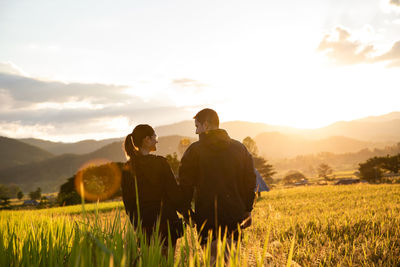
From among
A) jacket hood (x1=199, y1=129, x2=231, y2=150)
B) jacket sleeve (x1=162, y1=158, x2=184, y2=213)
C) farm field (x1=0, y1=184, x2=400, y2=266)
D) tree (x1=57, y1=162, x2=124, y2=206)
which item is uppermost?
jacket hood (x1=199, y1=129, x2=231, y2=150)

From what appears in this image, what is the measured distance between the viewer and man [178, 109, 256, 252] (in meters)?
3.86

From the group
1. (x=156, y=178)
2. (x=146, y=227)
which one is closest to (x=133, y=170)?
(x=156, y=178)

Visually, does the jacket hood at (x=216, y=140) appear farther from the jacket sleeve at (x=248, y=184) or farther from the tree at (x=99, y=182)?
the tree at (x=99, y=182)

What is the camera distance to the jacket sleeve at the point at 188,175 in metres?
4.06

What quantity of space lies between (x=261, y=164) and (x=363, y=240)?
7084cm

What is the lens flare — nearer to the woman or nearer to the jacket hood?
the woman

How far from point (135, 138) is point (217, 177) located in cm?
121

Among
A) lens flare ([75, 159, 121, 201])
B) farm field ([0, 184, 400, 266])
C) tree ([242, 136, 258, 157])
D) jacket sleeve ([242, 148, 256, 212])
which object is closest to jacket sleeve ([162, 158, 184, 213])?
farm field ([0, 184, 400, 266])

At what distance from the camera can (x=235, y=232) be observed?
159 inches

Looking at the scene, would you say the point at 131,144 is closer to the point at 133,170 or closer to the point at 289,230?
the point at 133,170

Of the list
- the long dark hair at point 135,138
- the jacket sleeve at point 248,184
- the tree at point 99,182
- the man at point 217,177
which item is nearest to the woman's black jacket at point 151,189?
the long dark hair at point 135,138

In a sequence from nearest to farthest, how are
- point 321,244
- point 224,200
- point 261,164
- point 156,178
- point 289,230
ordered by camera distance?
point 224,200 < point 156,178 < point 321,244 < point 289,230 < point 261,164

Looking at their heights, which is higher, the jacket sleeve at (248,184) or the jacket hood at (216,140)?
the jacket hood at (216,140)

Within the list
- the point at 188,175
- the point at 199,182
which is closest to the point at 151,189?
the point at 188,175
